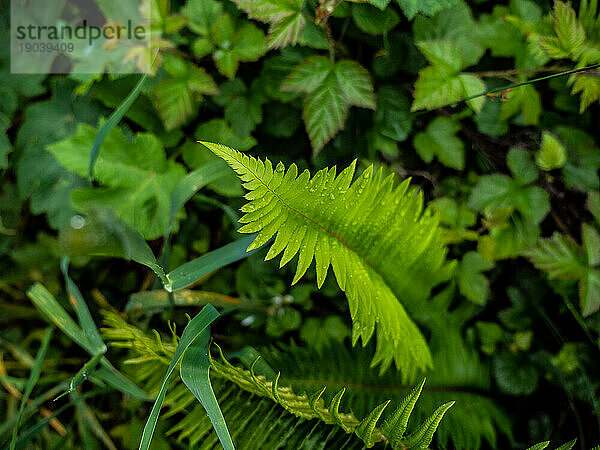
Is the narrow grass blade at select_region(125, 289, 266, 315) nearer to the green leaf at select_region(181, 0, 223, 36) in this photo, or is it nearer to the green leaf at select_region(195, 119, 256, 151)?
the green leaf at select_region(195, 119, 256, 151)

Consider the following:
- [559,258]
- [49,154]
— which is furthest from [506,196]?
[49,154]

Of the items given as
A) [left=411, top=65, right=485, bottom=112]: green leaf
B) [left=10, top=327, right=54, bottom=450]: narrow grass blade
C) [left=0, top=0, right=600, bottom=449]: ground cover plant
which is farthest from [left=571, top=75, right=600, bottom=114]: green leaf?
[left=10, top=327, right=54, bottom=450]: narrow grass blade

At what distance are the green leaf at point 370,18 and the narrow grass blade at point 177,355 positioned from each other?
0.84 meters

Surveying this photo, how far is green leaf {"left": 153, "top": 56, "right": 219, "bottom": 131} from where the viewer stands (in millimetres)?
1338

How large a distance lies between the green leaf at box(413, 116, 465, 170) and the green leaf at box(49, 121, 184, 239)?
0.70m

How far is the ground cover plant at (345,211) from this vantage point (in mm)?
1179

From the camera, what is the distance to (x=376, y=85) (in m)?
1.45

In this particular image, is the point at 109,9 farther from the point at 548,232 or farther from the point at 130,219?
the point at 548,232

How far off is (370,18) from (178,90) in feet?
1.81

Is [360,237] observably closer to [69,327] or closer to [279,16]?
[279,16]

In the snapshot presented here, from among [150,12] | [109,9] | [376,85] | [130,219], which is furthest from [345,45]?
[130,219]

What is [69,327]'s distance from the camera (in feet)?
4.00

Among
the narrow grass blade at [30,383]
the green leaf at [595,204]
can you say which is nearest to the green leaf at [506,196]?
the green leaf at [595,204]

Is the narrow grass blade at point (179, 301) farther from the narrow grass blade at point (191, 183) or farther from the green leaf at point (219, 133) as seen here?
the green leaf at point (219, 133)
